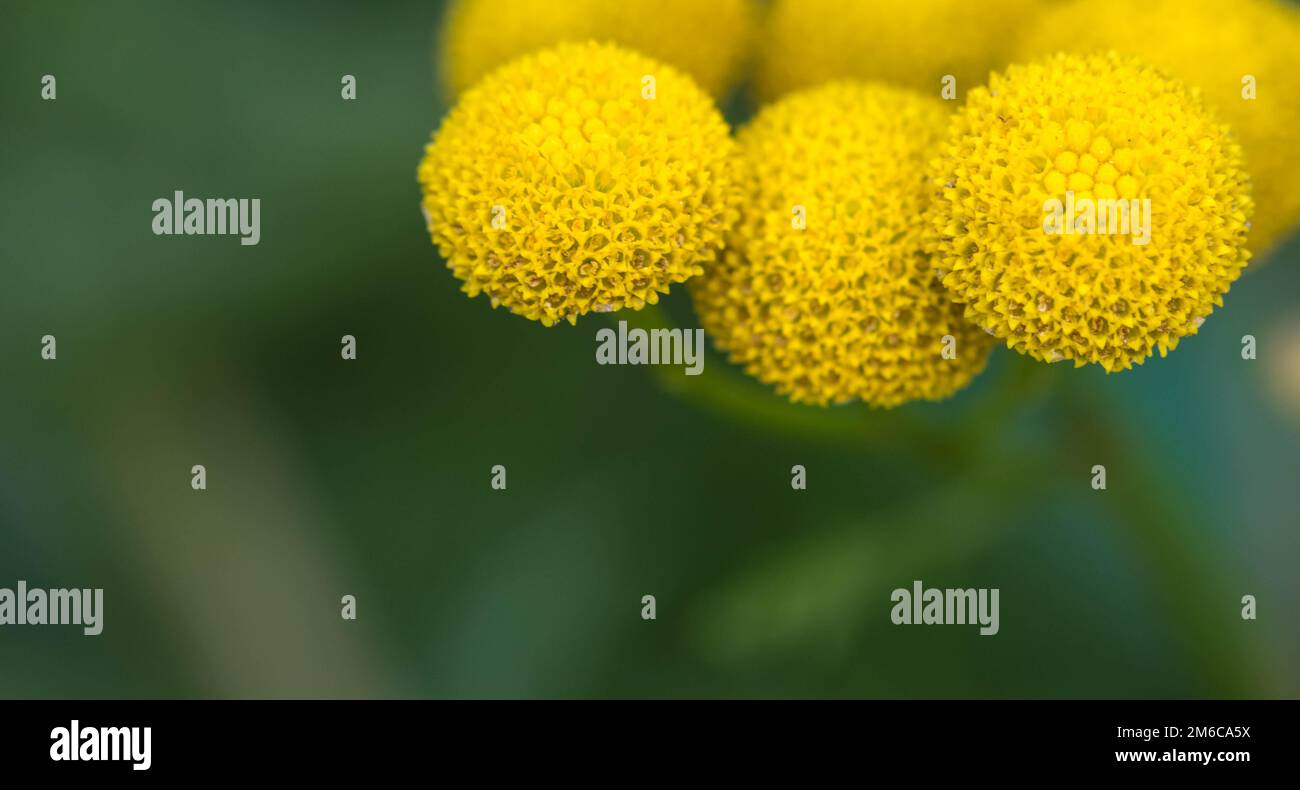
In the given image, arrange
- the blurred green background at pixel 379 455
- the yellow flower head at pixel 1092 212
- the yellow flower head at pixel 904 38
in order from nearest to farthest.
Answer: the yellow flower head at pixel 1092 212
the yellow flower head at pixel 904 38
the blurred green background at pixel 379 455

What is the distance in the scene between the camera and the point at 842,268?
3.28 feet

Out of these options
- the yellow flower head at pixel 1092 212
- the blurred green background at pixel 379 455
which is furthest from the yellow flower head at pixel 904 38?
the blurred green background at pixel 379 455

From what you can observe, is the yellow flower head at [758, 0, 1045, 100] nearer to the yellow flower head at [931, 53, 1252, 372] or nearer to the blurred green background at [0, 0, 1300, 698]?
the yellow flower head at [931, 53, 1252, 372]

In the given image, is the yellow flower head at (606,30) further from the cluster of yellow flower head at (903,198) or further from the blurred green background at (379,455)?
the blurred green background at (379,455)

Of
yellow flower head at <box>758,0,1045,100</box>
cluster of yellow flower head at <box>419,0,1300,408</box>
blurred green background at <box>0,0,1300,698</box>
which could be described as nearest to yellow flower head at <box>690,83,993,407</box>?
cluster of yellow flower head at <box>419,0,1300,408</box>

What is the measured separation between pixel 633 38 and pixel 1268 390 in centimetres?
152

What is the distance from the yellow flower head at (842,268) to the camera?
3.28ft

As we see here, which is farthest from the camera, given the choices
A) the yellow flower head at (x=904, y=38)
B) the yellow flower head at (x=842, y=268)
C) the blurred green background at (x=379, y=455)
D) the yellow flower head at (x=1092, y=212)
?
the blurred green background at (x=379, y=455)

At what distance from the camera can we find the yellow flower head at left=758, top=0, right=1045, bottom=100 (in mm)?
1174

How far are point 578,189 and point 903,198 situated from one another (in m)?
0.29

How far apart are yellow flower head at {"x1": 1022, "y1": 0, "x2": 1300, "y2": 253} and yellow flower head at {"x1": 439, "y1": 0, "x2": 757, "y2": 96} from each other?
34 centimetres

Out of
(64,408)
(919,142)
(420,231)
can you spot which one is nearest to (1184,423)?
(919,142)

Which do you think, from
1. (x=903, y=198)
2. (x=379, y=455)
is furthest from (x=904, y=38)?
(x=379, y=455)

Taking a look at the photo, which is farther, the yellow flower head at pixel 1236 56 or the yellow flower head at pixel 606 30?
the yellow flower head at pixel 606 30
